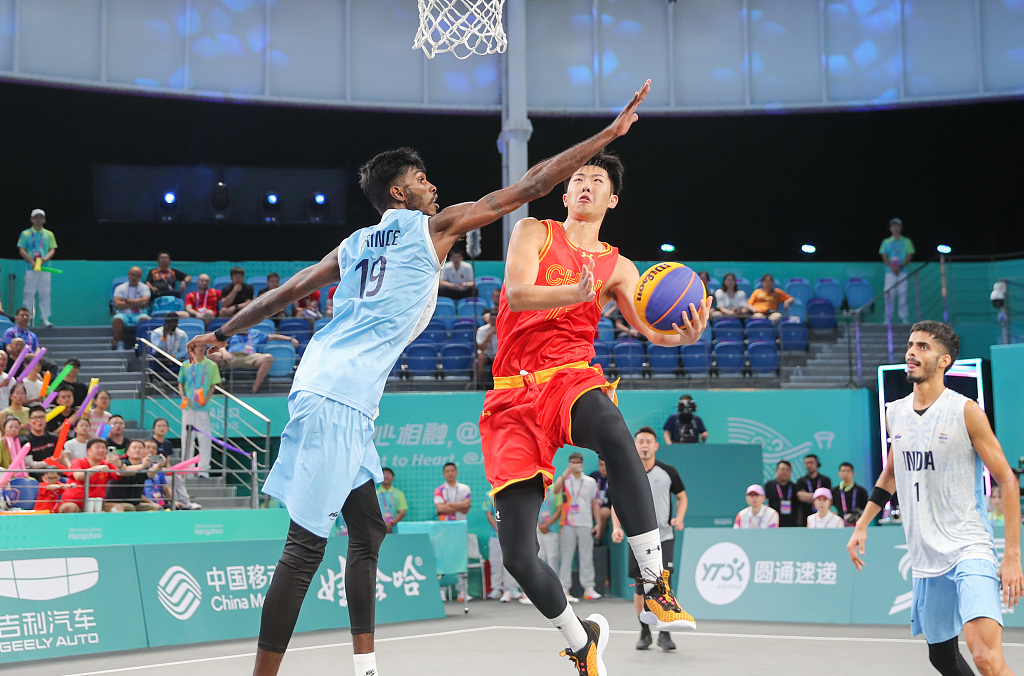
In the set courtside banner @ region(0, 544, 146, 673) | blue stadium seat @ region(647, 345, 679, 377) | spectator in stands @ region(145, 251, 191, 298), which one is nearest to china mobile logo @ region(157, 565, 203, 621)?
courtside banner @ region(0, 544, 146, 673)

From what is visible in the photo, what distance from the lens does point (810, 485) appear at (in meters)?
15.5

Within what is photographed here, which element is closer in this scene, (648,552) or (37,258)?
(648,552)

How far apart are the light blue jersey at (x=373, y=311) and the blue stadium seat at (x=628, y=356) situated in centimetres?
1328

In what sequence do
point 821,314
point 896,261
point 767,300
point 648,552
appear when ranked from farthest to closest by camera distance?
point 896,261 < point 821,314 < point 767,300 < point 648,552

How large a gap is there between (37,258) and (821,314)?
14.2m

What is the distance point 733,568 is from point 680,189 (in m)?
12.2

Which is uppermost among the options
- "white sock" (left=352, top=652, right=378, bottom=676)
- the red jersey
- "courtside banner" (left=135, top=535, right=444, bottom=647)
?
the red jersey

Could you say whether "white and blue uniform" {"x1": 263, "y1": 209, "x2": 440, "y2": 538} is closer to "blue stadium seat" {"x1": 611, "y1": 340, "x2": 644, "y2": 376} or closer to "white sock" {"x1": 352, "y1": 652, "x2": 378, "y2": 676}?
"white sock" {"x1": 352, "y1": 652, "x2": 378, "y2": 676}

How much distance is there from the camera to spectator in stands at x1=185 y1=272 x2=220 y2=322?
1762 cm

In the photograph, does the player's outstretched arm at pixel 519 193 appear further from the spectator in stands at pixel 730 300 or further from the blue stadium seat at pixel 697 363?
the spectator in stands at pixel 730 300

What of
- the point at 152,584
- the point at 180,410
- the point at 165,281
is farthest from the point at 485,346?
the point at 152,584

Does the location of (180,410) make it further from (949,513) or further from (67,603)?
(949,513)

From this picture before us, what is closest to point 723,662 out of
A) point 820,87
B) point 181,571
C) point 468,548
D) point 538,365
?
point 538,365

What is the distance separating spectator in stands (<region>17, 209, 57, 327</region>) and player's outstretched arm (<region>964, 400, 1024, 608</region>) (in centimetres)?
1615
